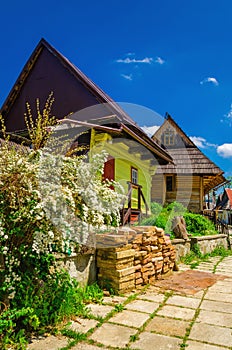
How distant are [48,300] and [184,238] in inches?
222

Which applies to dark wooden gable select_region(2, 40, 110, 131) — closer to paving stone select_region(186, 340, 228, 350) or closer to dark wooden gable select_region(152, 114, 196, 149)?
paving stone select_region(186, 340, 228, 350)

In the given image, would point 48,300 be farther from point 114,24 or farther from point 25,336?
point 114,24

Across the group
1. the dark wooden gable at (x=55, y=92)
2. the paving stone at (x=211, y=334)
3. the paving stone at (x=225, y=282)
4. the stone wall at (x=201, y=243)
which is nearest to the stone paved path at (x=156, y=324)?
the paving stone at (x=211, y=334)

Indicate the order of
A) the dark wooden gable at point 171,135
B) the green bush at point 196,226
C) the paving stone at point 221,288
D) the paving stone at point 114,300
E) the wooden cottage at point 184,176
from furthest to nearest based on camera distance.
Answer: the dark wooden gable at point 171,135 < the wooden cottage at point 184,176 < the green bush at point 196,226 < the paving stone at point 221,288 < the paving stone at point 114,300

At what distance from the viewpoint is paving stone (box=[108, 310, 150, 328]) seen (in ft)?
11.0

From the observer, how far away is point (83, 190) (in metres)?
3.09

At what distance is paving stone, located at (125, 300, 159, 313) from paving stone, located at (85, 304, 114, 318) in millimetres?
272

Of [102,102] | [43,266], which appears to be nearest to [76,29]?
[102,102]

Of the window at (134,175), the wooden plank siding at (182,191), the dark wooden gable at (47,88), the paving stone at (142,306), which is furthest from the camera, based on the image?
the wooden plank siding at (182,191)

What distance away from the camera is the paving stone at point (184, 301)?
4066 mm

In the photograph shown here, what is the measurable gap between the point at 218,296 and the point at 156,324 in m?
1.68

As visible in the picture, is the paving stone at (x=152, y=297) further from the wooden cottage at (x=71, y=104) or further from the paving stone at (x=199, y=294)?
the wooden cottage at (x=71, y=104)

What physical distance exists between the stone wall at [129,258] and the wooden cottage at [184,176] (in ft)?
37.7

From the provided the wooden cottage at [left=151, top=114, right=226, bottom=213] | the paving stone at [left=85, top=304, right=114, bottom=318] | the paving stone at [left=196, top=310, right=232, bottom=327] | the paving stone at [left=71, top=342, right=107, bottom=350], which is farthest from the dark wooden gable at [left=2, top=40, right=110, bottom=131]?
the wooden cottage at [left=151, top=114, right=226, bottom=213]
